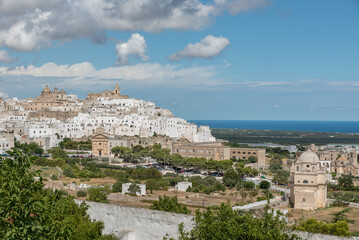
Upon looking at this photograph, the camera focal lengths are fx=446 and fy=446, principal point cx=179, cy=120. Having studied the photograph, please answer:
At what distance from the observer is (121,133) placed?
75.4m

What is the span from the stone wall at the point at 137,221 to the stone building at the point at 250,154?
49485 mm

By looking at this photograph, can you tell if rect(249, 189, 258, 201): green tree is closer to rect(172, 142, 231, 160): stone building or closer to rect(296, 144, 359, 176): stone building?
rect(296, 144, 359, 176): stone building

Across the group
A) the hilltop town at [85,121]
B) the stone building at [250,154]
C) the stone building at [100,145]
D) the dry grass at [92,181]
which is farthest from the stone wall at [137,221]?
the stone building at [250,154]

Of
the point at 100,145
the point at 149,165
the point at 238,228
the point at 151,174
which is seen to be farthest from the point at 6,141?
the point at 238,228

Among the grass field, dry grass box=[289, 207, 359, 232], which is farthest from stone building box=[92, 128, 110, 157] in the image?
the grass field

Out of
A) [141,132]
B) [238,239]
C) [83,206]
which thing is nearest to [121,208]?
[83,206]

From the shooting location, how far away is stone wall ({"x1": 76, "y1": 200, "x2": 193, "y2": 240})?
58.0 feet

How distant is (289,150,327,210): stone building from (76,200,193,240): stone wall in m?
16.7

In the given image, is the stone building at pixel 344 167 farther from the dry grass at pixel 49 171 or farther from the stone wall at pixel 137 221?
the stone wall at pixel 137 221

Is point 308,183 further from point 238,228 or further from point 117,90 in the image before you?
point 117,90

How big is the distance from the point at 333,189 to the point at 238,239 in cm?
3871

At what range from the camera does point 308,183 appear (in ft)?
106

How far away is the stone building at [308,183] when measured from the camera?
32.1m

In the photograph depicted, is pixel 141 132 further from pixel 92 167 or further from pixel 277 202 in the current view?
pixel 277 202
